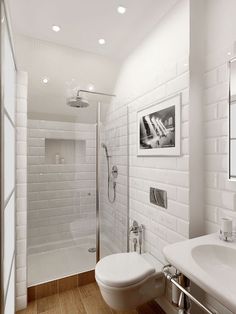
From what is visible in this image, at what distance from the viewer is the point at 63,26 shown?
1727 mm

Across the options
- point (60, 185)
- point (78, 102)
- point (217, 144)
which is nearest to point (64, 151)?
point (60, 185)

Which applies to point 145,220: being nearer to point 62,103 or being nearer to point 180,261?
point 180,261

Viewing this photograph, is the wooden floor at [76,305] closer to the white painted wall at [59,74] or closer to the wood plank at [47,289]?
the wood plank at [47,289]

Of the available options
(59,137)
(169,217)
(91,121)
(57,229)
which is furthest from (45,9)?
(57,229)

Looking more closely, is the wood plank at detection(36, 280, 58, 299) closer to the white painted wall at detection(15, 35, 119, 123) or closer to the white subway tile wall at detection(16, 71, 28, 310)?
the white subway tile wall at detection(16, 71, 28, 310)

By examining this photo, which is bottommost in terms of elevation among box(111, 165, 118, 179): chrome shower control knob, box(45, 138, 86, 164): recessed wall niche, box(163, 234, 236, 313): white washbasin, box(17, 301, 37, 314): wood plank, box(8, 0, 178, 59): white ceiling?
box(17, 301, 37, 314): wood plank

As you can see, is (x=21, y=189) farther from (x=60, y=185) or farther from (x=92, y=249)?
(x=92, y=249)

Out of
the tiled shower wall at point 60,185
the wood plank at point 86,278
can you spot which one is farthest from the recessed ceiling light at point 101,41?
the wood plank at point 86,278

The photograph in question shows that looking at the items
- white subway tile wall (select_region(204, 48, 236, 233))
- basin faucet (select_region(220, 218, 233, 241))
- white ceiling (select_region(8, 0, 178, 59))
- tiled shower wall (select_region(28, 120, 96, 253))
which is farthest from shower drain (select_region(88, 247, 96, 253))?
white ceiling (select_region(8, 0, 178, 59))

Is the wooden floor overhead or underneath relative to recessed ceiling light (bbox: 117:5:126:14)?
underneath

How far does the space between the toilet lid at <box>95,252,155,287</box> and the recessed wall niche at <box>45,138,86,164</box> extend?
138 cm

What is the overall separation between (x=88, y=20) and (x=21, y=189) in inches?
62.8

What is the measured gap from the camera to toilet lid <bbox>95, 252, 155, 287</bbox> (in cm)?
131

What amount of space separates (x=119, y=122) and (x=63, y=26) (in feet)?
3.61
